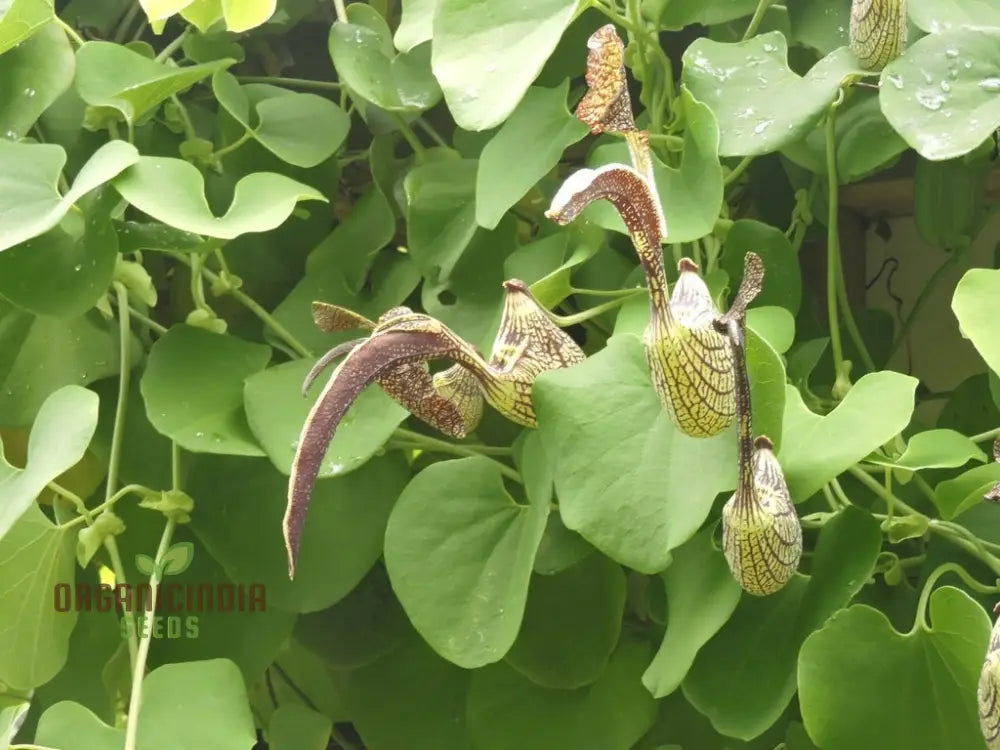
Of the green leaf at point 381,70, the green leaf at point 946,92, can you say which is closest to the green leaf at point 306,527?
the green leaf at point 381,70

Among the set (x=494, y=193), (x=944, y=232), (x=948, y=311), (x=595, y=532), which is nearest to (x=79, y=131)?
(x=494, y=193)

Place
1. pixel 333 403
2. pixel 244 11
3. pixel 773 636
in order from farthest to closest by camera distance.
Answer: pixel 244 11
pixel 773 636
pixel 333 403

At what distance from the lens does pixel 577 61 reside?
0.59m

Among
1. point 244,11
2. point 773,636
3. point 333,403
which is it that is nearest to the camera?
point 333,403

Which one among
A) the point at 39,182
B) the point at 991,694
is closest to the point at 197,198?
the point at 39,182

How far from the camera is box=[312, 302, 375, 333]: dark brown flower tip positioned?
431 mm

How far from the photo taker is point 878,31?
0.43 meters

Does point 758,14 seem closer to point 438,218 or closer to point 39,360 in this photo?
point 438,218

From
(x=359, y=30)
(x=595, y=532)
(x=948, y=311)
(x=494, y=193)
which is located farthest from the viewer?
(x=948, y=311)

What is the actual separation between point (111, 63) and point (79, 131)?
0.08 metres

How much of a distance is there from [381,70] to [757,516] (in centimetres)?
35

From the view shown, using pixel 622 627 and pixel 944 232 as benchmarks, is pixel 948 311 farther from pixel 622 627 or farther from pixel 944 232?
pixel 622 627

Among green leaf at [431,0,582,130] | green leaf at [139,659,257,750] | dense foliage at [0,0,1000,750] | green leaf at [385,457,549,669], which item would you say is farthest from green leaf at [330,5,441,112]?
green leaf at [139,659,257,750]

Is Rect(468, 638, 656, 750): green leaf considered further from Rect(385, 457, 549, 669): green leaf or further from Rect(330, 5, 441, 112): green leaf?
Rect(330, 5, 441, 112): green leaf
